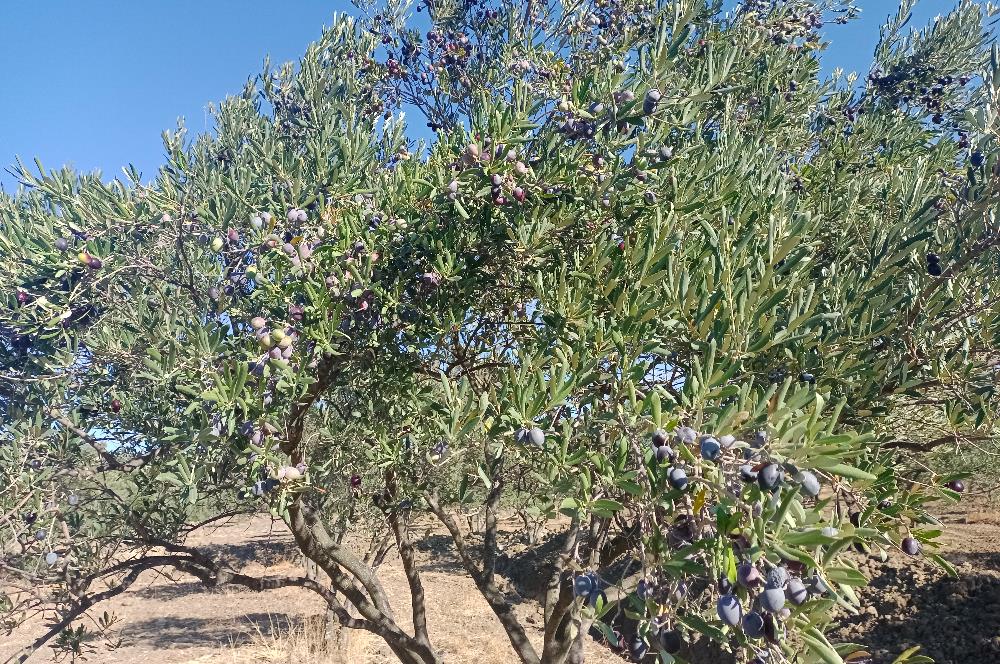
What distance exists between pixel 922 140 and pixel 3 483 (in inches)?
251

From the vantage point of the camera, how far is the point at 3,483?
3592 mm

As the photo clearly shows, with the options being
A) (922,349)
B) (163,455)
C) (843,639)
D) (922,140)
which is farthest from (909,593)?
(163,455)

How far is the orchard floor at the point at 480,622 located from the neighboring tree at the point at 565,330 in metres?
3.80

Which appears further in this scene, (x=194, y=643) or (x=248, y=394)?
(x=194, y=643)

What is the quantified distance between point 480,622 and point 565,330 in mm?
11933

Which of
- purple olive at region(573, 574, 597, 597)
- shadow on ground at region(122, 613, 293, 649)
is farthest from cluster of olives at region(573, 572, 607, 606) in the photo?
shadow on ground at region(122, 613, 293, 649)

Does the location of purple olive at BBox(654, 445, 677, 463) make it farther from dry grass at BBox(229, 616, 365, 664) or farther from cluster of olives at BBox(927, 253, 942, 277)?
dry grass at BBox(229, 616, 365, 664)

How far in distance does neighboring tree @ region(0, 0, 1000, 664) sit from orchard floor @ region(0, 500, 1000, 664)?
380 cm

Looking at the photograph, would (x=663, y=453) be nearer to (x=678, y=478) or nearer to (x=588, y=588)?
(x=678, y=478)

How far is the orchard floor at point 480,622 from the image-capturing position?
941 cm

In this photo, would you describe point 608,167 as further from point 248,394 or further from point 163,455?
point 163,455

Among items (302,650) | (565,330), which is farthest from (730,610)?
(302,650)

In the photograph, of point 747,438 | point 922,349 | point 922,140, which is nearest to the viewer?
point 747,438

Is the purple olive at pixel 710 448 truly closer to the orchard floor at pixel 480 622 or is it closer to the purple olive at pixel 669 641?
the purple olive at pixel 669 641
